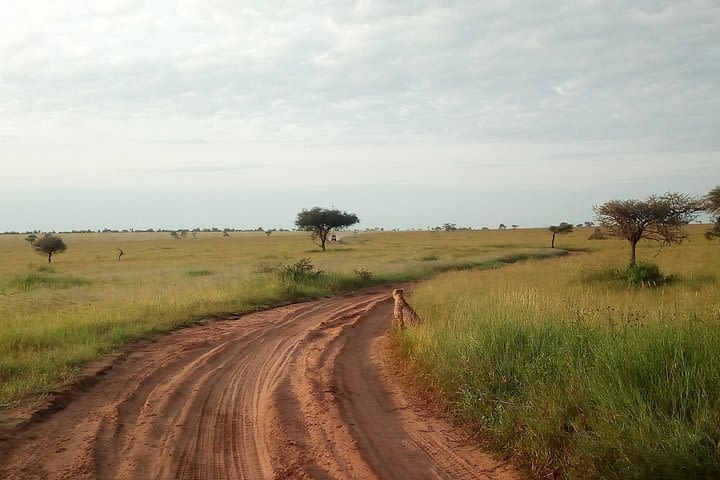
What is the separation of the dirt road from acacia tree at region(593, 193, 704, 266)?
15.5m

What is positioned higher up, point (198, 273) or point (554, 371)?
point (554, 371)

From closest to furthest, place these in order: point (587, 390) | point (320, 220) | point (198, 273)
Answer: point (587, 390) < point (198, 273) < point (320, 220)

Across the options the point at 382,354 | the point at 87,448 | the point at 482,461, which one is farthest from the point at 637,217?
the point at 87,448

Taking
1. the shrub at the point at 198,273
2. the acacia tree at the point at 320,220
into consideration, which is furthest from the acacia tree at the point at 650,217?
the acacia tree at the point at 320,220

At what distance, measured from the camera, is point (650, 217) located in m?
21.7

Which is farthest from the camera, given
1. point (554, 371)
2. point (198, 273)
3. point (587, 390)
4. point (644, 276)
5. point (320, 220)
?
point (320, 220)

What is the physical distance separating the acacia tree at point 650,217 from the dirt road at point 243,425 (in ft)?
50.9

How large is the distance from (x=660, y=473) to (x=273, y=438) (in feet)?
11.6

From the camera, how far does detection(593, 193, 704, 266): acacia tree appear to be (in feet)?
70.3

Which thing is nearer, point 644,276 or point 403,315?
point 403,315

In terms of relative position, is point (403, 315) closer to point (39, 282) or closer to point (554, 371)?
point (554, 371)

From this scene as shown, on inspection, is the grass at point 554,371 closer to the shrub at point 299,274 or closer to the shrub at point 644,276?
the shrub at point 644,276

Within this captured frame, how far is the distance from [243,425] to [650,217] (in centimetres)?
1995

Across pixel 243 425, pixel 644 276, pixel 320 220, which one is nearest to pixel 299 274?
pixel 644 276
